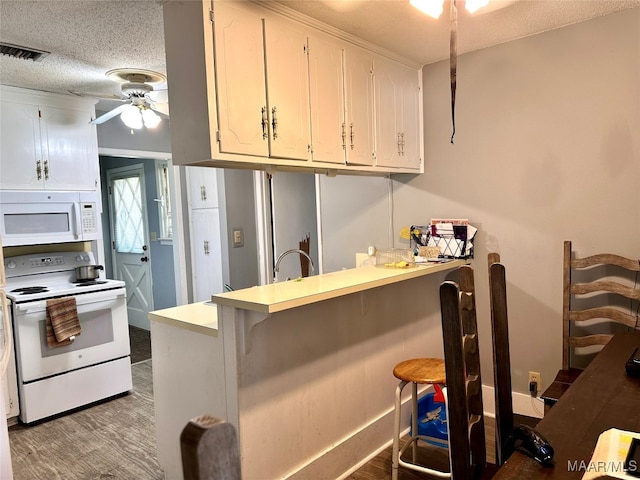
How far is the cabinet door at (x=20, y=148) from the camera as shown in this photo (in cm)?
318

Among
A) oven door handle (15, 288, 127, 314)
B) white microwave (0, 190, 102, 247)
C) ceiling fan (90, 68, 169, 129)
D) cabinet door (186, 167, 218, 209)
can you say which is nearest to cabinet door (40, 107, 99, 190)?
white microwave (0, 190, 102, 247)

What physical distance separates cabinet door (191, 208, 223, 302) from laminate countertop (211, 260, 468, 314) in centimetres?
226

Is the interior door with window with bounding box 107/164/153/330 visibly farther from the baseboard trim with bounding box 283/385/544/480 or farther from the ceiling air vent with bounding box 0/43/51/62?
the baseboard trim with bounding box 283/385/544/480

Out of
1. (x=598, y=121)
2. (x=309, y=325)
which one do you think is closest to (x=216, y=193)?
(x=309, y=325)

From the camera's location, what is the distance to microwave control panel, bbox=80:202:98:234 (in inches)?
143

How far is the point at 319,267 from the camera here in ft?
11.1

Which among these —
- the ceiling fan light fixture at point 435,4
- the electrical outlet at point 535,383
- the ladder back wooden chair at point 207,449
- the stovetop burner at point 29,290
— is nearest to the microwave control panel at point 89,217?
the stovetop burner at point 29,290

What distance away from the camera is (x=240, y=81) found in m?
1.92

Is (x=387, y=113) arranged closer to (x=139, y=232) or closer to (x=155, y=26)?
(x=155, y=26)

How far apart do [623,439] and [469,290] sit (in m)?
0.53

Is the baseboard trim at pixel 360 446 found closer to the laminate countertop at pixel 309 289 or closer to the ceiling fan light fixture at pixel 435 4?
the laminate countertop at pixel 309 289

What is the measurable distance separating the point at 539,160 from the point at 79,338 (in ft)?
11.1

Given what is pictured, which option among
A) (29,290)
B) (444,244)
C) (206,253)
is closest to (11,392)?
(29,290)

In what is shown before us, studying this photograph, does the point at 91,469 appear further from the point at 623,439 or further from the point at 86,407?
the point at 623,439
